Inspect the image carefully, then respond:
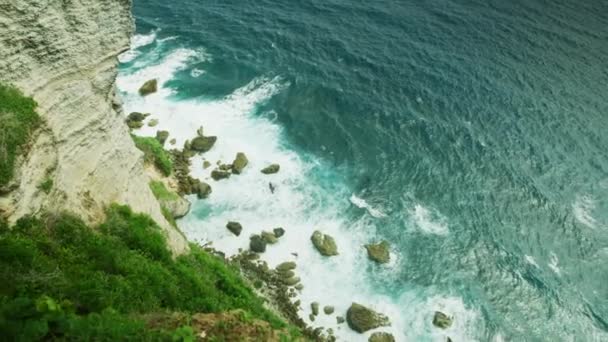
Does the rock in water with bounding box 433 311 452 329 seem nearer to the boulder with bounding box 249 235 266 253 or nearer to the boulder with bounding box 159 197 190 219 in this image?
the boulder with bounding box 249 235 266 253

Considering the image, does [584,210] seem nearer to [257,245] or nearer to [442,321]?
[442,321]

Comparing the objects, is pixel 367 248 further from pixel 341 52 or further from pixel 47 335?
pixel 341 52

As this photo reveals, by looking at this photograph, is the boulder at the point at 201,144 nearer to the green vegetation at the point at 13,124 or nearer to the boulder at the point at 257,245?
the boulder at the point at 257,245

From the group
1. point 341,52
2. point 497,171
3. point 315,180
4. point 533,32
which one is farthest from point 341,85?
point 533,32

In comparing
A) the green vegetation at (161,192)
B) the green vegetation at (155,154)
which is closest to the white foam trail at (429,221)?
the green vegetation at (161,192)

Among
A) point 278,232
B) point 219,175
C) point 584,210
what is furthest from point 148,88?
point 584,210

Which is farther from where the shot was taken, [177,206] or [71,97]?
Answer: [177,206]
